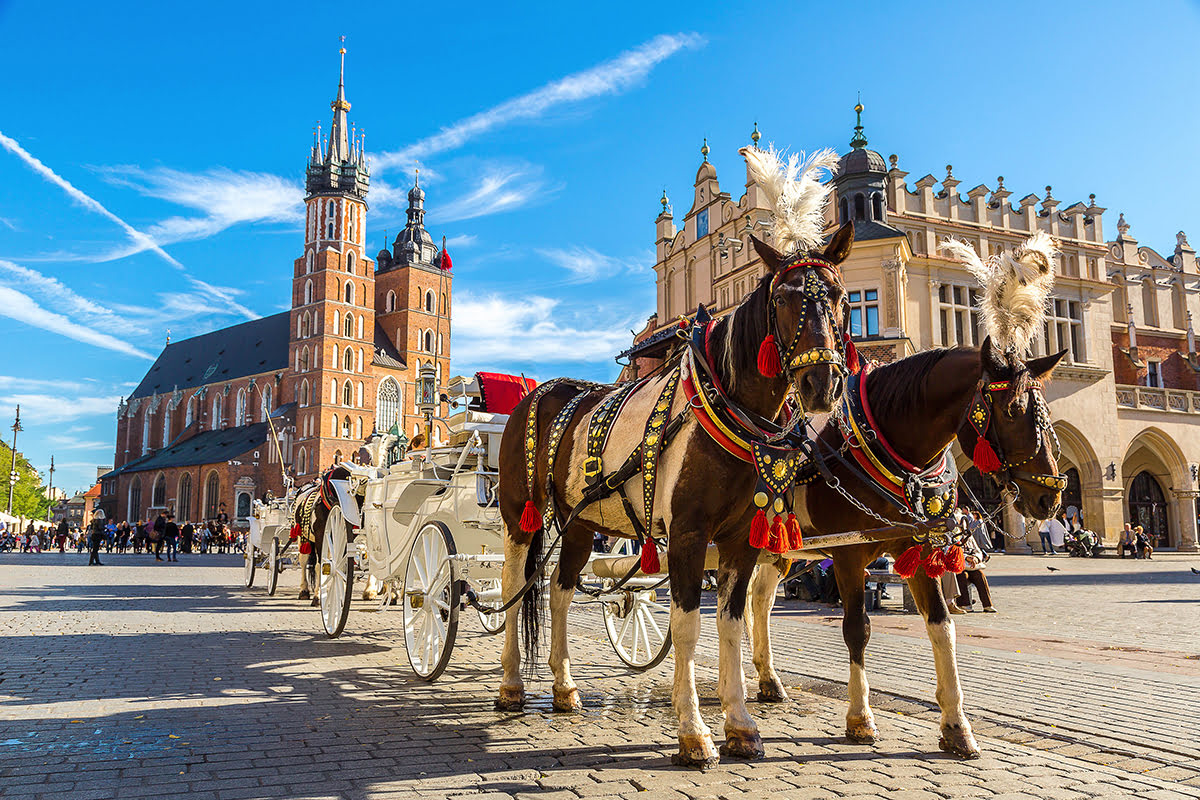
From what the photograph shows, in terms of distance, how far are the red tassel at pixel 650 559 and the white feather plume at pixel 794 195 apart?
5.63 ft

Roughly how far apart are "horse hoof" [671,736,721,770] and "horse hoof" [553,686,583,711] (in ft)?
4.48

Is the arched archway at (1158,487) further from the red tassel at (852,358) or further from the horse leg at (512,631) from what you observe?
the horse leg at (512,631)

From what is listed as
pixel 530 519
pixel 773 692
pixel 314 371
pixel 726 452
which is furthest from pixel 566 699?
pixel 314 371

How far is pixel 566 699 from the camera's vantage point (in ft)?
17.1

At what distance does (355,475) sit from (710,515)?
6636 mm

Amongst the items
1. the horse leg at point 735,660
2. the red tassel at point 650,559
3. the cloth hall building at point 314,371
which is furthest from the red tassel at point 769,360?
the cloth hall building at point 314,371

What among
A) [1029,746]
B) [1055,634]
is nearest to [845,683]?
[1029,746]

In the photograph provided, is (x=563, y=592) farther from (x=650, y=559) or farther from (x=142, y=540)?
(x=142, y=540)

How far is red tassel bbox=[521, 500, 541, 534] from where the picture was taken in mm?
5488

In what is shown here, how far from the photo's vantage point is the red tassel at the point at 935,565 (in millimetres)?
4488

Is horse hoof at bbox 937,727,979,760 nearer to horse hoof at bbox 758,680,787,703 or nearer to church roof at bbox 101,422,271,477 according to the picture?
horse hoof at bbox 758,680,787,703

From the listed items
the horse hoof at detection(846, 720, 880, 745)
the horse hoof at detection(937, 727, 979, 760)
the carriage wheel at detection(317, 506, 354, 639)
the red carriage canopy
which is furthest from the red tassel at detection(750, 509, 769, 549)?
the carriage wheel at detection(317, 506, 354, 639)

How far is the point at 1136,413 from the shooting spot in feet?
108

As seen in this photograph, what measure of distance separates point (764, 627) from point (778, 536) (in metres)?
2.21
